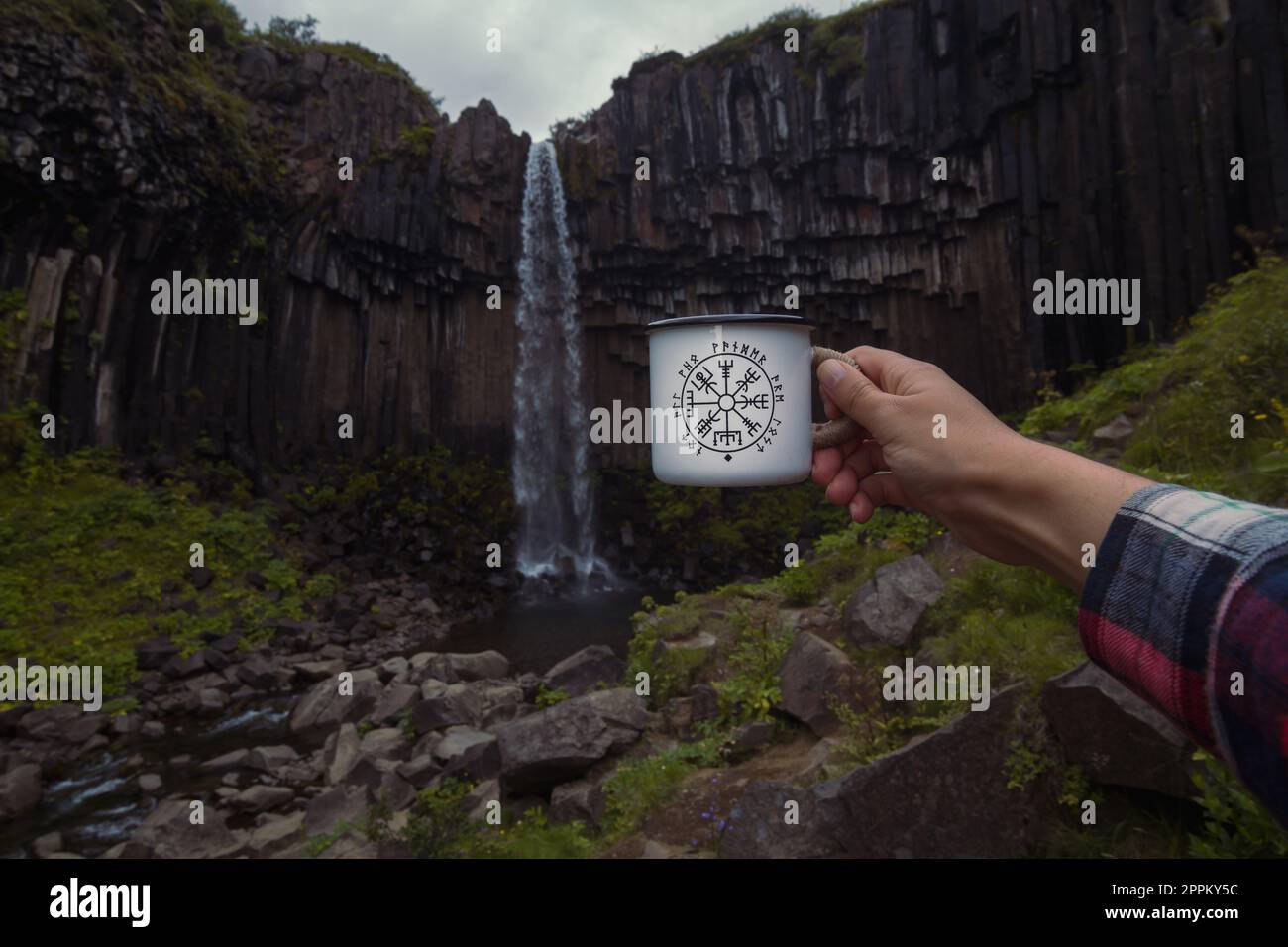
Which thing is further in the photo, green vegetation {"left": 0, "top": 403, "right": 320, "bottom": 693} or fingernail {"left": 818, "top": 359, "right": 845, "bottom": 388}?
green vegetation {"left": 0, "top": 403, "right": 320, "bottom": 693}

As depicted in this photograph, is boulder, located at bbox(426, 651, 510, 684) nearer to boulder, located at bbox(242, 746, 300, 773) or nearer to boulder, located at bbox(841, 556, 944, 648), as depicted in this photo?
boulder, located at bbox(242, 746, 300, 773)

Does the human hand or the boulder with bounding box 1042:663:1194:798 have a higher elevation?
the human hand

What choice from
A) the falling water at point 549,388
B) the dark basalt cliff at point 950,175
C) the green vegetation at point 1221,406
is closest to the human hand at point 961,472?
the green vegetation at point 1221,406

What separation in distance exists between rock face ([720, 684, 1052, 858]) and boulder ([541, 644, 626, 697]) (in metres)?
4.88

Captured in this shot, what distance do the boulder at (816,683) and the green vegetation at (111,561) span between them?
34.6 feet

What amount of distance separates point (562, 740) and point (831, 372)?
187 inches

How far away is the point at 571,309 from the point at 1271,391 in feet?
70.6

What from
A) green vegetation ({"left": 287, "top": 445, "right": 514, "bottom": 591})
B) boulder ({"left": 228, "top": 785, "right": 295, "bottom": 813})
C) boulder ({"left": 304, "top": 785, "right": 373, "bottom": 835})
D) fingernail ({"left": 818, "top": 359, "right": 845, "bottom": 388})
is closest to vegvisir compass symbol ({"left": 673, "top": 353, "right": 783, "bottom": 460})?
fingernail ({"left": 818, "top": 359, "right": 845, "bottom": 388})

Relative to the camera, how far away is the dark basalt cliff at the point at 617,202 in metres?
14.1

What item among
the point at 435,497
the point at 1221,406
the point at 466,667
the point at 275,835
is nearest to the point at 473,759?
the point at 275,835

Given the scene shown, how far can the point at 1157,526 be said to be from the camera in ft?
4.22

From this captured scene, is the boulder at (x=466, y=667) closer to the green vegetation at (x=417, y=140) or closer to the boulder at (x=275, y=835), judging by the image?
the boulder at (x=275, y=835)

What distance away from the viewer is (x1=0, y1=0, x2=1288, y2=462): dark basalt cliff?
14141 mm
